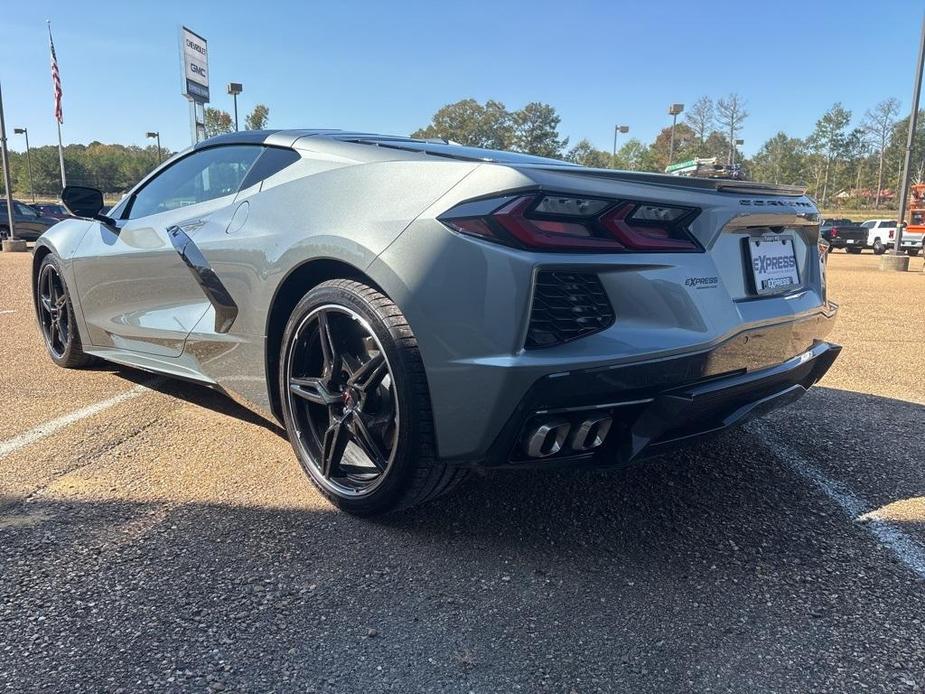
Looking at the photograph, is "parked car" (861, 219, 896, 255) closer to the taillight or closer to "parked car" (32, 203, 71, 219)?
"parked car" (32, 203, 71, 219)

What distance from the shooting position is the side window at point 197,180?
3.04m

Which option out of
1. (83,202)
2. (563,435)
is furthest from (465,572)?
(83,202)

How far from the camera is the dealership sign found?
23.1 meters

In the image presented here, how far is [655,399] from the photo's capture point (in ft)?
6.50

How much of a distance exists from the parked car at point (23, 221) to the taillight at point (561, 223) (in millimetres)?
24181

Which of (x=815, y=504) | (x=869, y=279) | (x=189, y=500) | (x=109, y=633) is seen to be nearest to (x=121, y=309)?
(x=189, y=500)

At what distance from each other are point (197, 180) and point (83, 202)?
3.49 feet

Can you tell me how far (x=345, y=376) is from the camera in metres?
2.44

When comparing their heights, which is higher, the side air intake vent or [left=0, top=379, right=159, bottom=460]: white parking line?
the side air intake vent

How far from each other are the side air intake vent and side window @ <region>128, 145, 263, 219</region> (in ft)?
5.60

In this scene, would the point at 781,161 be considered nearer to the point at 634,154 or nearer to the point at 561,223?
the point at 634,154

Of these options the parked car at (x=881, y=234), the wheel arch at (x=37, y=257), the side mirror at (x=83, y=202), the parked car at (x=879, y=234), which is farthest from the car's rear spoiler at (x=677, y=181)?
the parked car at (x=879, y=234)

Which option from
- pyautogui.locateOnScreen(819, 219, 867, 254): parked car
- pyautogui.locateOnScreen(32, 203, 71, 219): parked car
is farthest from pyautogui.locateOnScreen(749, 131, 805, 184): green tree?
pyautogui.locateOnScreen(32, 203, 71, 219): parked car

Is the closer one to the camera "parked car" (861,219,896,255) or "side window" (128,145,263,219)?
"side window" (128,145,263,219)
